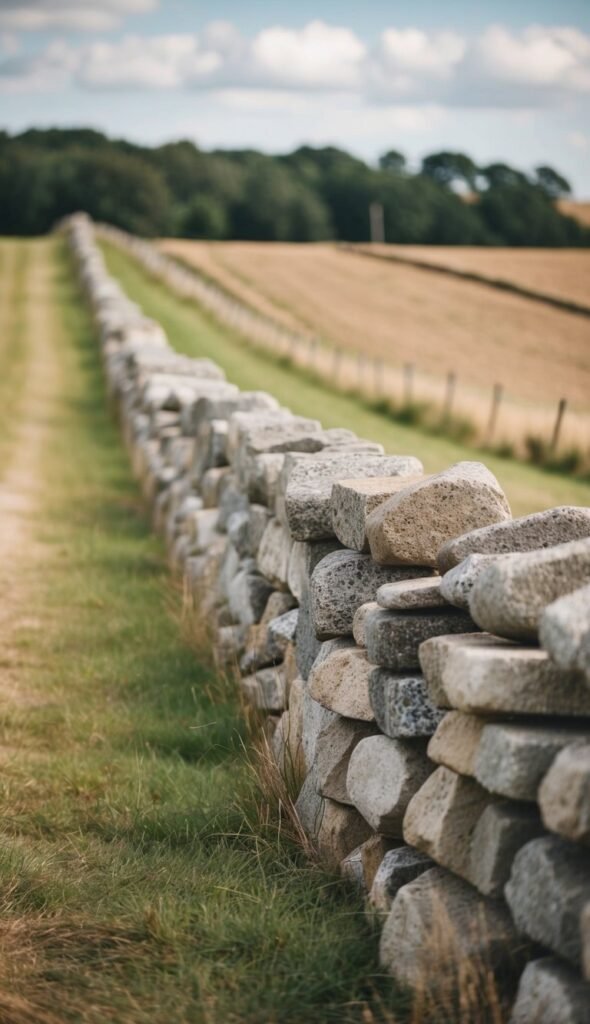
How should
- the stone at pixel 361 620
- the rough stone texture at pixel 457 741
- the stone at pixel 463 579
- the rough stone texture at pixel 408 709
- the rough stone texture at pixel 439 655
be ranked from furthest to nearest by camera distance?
the stone at pixel 361 620 → the rough stone texture at pixel 408 709 → the stone at pixel 463 579 → the rough stone texture at pixel 439 655 → the rough stone texture at pixel 457 741

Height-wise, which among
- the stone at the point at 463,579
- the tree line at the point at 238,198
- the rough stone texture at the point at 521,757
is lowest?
the rough stone texture at the point at 521,757

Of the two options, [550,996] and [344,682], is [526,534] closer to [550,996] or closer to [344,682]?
[344,682]

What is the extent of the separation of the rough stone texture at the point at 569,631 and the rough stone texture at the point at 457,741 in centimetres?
44

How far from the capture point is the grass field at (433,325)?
82.5ft

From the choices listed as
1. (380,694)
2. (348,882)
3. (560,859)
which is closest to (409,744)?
(380,694)

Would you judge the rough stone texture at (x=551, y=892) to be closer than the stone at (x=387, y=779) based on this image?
Yes

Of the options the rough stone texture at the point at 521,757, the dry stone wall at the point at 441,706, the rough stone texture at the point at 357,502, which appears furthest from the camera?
the rough stone texture at the point at 357,502

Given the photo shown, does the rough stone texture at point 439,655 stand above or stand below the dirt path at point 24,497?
above

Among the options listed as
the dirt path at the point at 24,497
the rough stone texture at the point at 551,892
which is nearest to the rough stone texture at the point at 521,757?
the rough stone texture at the point at 551,892

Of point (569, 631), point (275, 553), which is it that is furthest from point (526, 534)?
point (275, 553)

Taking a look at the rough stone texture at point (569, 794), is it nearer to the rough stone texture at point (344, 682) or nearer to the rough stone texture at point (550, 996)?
the rough stone texture at point (550, 996)

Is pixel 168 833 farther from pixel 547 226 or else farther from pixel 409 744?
pixel 547 226

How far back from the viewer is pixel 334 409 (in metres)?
18.8

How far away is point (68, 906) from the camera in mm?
3869
